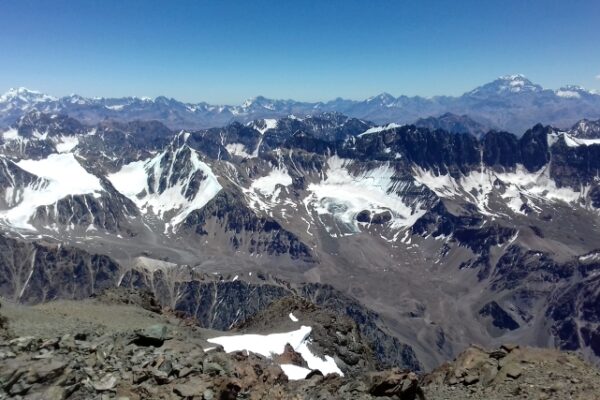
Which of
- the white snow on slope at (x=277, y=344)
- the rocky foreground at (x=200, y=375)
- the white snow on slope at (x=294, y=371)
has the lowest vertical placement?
the white snow on slope at (x=277, y=344)

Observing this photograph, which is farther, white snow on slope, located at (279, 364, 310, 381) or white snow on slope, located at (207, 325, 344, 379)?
white snow on slope, located at (207, 325, 344, 379)

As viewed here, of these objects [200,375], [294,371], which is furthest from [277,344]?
[200,375]

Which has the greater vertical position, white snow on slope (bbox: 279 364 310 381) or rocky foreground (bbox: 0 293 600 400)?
rocky foreground (bbox: 0 293 600 400)

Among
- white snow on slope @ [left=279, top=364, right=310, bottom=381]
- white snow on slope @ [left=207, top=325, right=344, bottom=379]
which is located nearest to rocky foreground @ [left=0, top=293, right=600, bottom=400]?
white snow on slope @ [left=279, top=364, right=310, bottom=381]

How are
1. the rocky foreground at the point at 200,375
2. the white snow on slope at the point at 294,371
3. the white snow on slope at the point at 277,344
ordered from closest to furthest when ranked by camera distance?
the rocky foreground at the point at 200,375, the white snow on slope at the point at 294,371, the white snow on slope at the point at 277,344

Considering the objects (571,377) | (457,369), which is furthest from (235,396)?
(571,377)

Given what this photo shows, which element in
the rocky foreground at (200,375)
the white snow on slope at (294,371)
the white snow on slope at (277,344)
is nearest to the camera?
the rocky foreground at (200,375)

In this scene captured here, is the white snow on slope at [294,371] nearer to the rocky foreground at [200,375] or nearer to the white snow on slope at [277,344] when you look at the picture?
the white snow on slope at [277,344]

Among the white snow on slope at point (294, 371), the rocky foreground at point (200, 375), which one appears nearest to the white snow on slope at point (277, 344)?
the white snow on slope at point (294, 371)

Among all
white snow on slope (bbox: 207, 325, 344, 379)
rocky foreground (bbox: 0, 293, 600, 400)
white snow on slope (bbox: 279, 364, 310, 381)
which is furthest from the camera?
white snow on slope (bbox: 207, 325, 344, 379)

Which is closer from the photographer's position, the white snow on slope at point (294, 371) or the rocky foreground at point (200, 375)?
the rocky foreground at point (200, 375)

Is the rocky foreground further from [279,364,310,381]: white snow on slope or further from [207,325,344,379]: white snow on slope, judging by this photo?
[207,325,344,379]: white snow on slope
